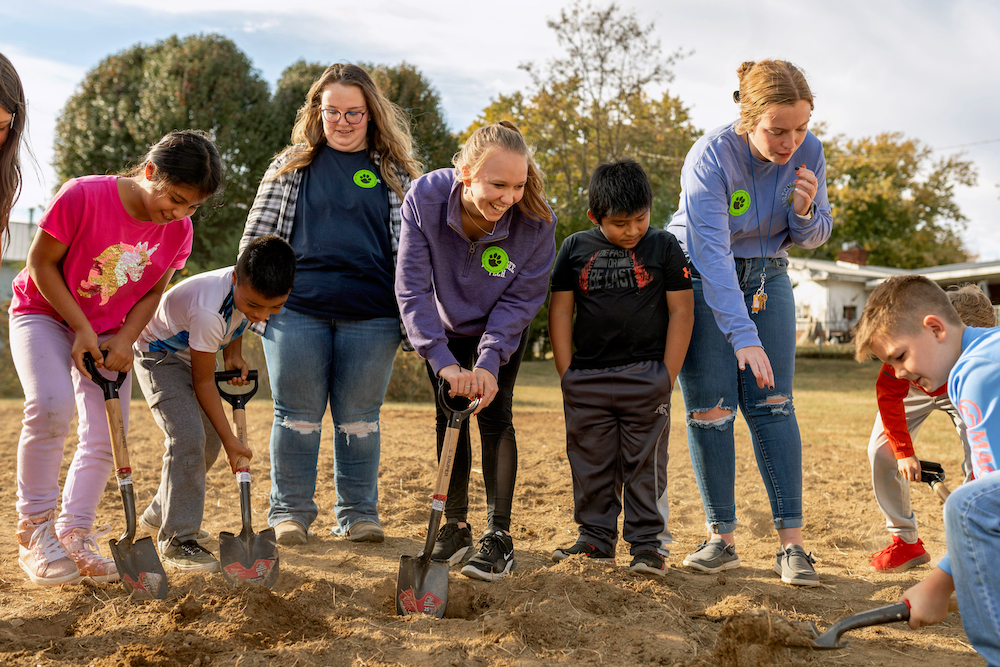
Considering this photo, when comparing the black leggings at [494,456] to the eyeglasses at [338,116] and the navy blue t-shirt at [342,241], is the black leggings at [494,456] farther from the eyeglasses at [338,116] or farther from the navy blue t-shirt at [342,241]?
the eyeglasses at [338,116]

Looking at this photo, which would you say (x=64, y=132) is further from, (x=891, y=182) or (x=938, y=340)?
(x=891, y=182)

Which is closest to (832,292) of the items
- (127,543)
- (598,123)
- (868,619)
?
(598,123)

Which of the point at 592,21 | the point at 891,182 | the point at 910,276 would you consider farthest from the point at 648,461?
the point at 891,182

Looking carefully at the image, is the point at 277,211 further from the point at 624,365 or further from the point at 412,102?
the point at 412,102

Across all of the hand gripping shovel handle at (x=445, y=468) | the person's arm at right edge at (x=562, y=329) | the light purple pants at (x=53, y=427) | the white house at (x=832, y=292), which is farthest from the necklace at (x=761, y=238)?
the white house at (x=832, y=292)

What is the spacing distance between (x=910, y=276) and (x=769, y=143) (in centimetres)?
93

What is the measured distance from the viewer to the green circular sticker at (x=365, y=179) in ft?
11.5

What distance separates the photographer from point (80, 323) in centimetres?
296

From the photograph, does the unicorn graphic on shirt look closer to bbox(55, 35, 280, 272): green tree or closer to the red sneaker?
the red sneaker

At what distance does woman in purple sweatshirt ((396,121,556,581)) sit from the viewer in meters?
2.98

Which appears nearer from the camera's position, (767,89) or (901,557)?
(767,89)

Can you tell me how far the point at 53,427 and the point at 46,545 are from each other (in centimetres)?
46

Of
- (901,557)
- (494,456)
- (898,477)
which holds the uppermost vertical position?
(494,456)

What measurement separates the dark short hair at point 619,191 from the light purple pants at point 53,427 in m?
2.17
